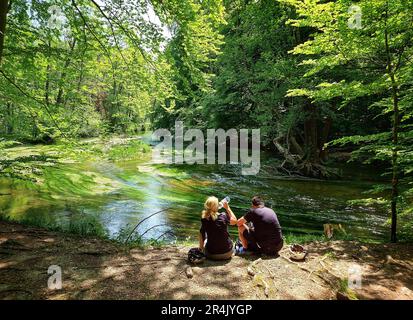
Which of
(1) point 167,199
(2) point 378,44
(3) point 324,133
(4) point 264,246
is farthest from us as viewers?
(3) point 324,133

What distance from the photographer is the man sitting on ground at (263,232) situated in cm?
517

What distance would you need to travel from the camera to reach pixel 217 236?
4.94 meters

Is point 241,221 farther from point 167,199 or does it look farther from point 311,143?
point 311,143

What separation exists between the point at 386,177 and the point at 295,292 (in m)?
15.6

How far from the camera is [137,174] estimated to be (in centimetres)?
1494

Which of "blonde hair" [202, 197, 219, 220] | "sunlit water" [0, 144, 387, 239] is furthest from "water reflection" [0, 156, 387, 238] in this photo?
"blonde hair" [202, 197, 219, 220]

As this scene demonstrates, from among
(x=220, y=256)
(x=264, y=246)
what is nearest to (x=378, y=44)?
(x=264, y=246)

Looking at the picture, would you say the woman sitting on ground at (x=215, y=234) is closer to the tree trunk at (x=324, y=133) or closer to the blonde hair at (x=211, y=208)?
the blonde hair at (x=211, y=208)

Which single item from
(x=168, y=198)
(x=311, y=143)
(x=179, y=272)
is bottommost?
(x=179, y=272)

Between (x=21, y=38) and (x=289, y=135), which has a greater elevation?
(x=21, y=38)

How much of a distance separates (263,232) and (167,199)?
6.32 m

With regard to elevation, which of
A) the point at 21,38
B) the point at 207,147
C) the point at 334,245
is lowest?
the point at 334,245
